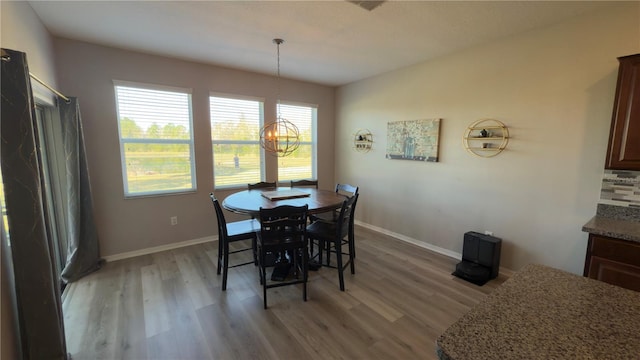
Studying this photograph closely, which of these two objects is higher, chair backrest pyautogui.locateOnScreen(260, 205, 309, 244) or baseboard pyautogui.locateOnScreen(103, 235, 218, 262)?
chair backrest pyautogui.locateOnScreen(260, 205, 309, 244)

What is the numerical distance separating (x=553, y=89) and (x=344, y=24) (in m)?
2.13

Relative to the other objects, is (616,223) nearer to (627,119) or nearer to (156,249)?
(627,119)

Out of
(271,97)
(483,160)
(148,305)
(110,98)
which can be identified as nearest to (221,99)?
(271,97)

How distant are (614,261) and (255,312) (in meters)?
2.80

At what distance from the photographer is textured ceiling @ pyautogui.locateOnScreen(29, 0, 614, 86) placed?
225 centimetres

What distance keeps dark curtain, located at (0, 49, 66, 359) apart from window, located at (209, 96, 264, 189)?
7.85ft

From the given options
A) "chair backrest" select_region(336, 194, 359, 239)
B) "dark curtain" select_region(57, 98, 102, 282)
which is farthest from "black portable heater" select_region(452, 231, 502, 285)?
"dark curtain" select_region(57, 98, 102, 282)

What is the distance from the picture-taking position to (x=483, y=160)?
123 inches

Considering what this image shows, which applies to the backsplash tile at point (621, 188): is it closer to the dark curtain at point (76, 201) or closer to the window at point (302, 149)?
the window at point (302, 149)

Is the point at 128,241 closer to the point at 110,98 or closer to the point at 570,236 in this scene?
the point at 110,98

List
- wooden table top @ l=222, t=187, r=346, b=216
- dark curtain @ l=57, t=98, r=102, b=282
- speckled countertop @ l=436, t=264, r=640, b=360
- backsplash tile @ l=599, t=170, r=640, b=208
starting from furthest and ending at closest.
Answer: dark curtain @ l=57, t=98, r=102, b=282
wooden table top @ l=222, t=187, r=346, b=216
backsplash tile @ l=599, t=170, r=640, b=208
speckled countertop @ l=436, t=264, r=640, b=360

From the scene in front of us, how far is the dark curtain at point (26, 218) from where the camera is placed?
4.96ft

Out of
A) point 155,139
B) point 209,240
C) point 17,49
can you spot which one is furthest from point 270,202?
point 17,49

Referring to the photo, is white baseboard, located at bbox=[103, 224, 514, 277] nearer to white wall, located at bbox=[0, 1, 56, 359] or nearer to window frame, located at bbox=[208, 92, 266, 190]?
window frame, located at bbox=[208, 92, 266, 190]
